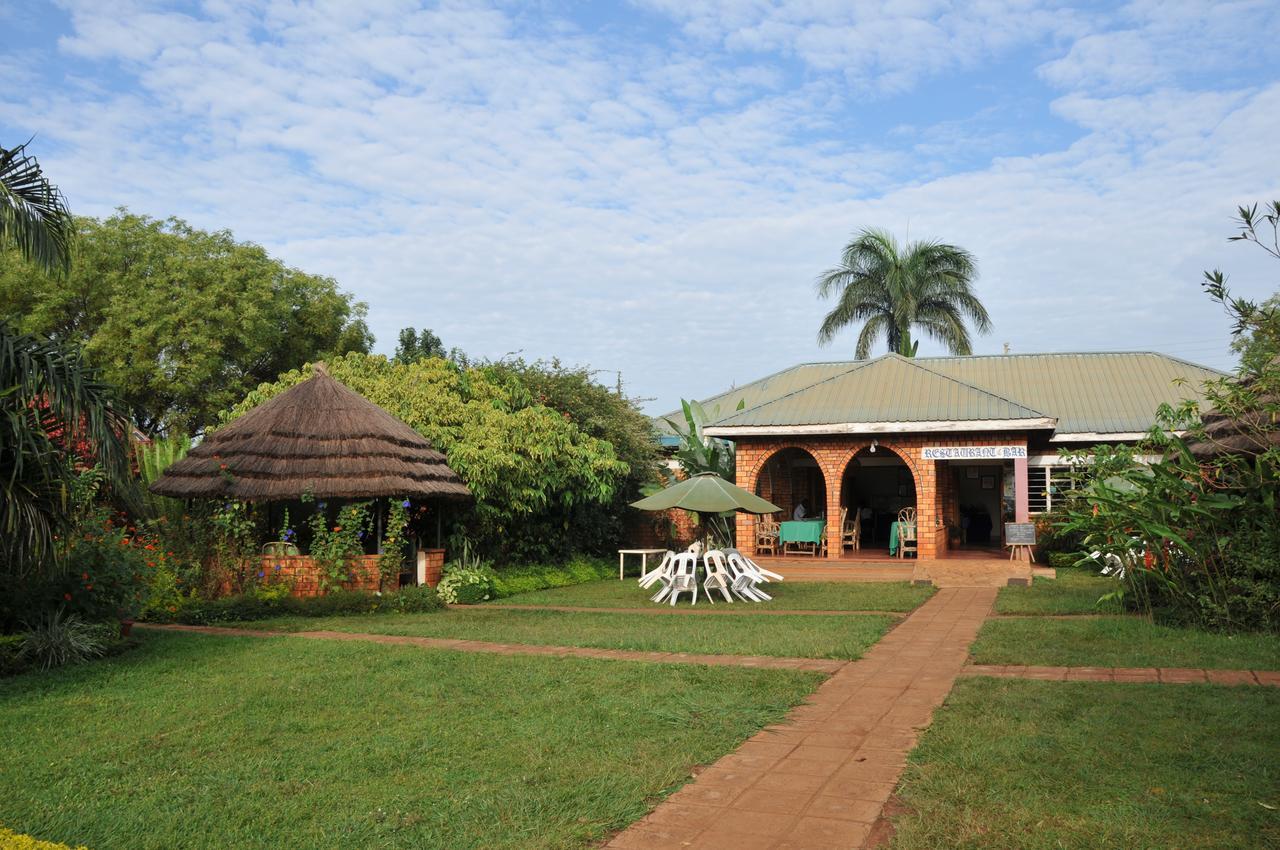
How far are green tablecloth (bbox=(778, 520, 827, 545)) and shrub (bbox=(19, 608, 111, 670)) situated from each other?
1369cm

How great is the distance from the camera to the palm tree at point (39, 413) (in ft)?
26.0

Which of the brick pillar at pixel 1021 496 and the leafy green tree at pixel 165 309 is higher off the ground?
the leafy green tree at pixel 165 309

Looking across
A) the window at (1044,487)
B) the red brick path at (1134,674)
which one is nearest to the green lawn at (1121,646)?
the red brick path at (1134,674)

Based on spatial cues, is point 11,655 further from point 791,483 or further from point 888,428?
point 791,483

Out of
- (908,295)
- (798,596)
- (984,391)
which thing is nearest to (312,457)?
(798,596)

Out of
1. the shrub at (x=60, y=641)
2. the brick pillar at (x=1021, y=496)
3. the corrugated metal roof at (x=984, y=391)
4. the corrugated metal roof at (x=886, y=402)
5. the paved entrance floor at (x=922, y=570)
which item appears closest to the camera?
the shrub at (x=60, y=641)

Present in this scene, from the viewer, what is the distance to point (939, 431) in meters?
20.0

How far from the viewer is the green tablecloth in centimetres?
2036

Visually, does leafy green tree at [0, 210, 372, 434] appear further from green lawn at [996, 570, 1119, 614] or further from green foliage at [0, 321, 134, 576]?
green lawn at [996, 570, 1119, 614]

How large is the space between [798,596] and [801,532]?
5.68 m

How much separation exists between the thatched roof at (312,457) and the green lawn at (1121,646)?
8149 millimetres

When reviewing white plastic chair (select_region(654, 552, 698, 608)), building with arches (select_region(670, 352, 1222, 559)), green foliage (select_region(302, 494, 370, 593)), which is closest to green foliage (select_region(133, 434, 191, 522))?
green foliage (select_region(302, 494, 370, 593))

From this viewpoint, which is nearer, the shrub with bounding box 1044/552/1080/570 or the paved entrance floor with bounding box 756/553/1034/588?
the paved entrance floor with bounding box 756/553/1034/588

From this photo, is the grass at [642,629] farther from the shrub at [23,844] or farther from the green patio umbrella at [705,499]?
the shrub at [23,844]
